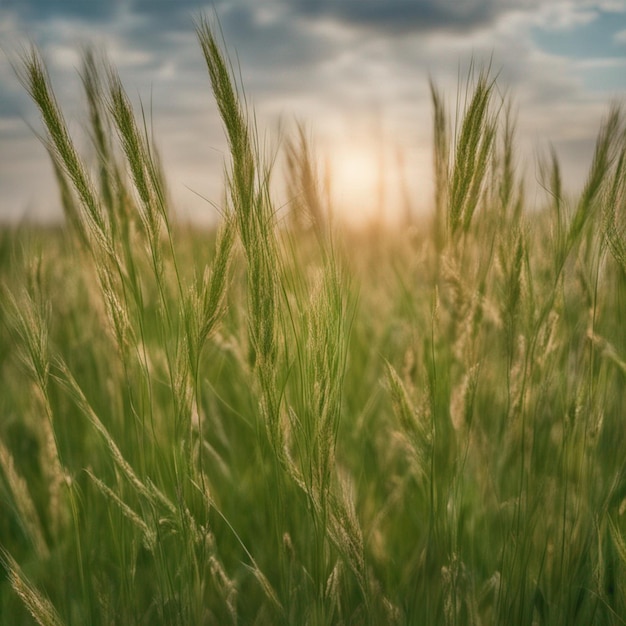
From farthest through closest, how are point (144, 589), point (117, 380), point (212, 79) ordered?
point (117, 380) < point (144, 589) < point (212, 79)

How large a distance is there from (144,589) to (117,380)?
44 centimetres

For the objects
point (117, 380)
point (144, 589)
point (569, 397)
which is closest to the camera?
point (569, 397)

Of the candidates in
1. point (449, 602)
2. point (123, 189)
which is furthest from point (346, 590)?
point (123, 189)

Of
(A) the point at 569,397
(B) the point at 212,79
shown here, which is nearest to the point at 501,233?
(A) the point at 569,397

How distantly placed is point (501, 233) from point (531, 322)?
19cm

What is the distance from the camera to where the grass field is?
94 cm

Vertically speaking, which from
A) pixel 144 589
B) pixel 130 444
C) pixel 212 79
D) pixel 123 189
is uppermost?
pixel 212 79

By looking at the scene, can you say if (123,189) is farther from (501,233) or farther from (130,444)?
(501,233)

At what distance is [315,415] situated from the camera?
35.4 inches

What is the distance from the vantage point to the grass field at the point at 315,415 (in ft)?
3.08

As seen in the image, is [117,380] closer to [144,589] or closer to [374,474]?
[144,589]

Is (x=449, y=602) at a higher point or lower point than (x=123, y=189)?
lower

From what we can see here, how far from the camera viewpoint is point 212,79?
2.89 feet

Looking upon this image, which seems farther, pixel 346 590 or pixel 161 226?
pixel 346 590
